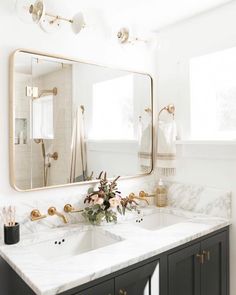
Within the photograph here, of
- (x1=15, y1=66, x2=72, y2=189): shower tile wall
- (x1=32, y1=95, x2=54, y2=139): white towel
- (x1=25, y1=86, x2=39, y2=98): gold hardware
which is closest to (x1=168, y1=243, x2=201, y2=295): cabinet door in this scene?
(x1=15, y1=66, x2=72, y2=189): shower tile wall

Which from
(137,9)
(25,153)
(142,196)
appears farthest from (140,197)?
(137,9)

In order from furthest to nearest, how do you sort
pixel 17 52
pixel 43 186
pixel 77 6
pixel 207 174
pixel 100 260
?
pixel 207 174, pixel 77 6, pixel 43 186, pixel 17 52, pixel 100 260

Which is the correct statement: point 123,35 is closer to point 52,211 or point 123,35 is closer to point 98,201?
point 98,201

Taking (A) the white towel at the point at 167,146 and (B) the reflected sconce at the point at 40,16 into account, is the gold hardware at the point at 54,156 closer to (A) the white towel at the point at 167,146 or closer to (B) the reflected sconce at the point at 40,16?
(B) the reflected sconce at the point at 40,16

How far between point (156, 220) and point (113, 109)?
2.99ft

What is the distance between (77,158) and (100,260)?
0.74m

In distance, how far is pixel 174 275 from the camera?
1600 millimetres

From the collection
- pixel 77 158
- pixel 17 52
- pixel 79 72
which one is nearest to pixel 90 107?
pixel 79 72

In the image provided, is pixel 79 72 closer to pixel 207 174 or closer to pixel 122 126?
pixel 122 126

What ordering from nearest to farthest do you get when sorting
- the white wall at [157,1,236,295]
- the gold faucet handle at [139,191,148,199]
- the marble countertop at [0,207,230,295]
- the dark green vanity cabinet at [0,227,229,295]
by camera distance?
the marble countertop at [0,207,230,295]
the dark green vanity cabinet at [0,227,229,295]
the white wall at [157,1,236,295]
the gold faucet handle at [139,191,148,199]

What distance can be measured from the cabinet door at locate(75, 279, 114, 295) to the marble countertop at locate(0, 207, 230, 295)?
0.05m

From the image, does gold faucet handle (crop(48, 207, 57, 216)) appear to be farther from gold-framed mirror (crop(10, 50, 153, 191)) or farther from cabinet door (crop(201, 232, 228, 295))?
cabinet door (crop(201, 232, 228, 295))

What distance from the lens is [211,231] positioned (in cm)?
180

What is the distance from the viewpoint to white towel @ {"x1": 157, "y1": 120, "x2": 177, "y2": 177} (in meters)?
2.20
